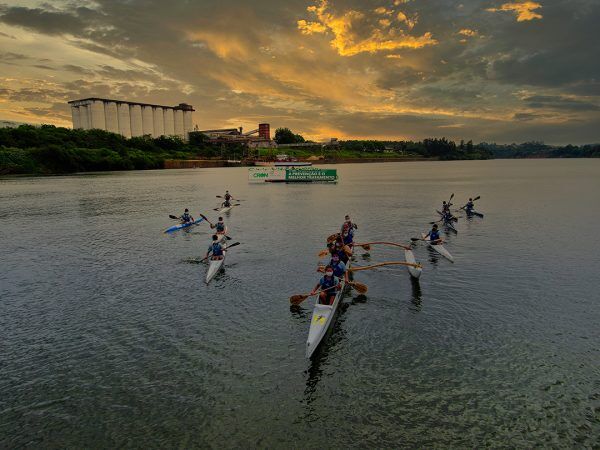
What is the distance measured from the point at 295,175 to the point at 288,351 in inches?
4074

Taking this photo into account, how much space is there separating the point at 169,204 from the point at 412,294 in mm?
A: 57529

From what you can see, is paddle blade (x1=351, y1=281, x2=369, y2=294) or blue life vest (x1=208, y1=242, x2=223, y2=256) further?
blue life vest (x1=208, y1=242, x2=223, y2=256)

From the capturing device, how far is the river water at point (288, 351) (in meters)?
13.2

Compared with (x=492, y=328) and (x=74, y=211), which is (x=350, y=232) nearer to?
(x=492, y=328)

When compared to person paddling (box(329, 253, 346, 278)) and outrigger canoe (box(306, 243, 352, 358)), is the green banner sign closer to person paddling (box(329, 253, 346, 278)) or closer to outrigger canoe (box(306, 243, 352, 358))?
person paddling (box(329, 253, 346, 278))

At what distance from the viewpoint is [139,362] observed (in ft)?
56.6

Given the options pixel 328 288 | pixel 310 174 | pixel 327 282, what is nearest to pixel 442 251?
pixel 327 282

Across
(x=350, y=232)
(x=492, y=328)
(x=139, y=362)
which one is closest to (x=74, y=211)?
(x=350, y=232)

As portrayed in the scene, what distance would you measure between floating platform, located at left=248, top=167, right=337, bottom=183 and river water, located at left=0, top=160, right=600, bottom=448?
82.6 meters

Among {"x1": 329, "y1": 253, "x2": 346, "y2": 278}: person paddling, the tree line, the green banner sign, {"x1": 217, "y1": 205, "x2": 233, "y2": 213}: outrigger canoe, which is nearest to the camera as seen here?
{"x1": 329, "y1": 253, "x2": 346, "y2": 278}: person paddling

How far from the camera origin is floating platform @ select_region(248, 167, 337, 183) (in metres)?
119

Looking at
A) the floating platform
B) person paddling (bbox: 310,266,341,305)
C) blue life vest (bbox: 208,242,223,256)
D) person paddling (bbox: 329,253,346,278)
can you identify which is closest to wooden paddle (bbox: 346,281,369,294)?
person paddling (bbox: 329,253,346,278)

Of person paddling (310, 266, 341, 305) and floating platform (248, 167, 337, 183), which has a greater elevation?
floating platform (248, 167, 337, 183)

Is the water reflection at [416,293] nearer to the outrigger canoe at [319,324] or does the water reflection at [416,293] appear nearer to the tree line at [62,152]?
the outrigger canoe at [319,324]
